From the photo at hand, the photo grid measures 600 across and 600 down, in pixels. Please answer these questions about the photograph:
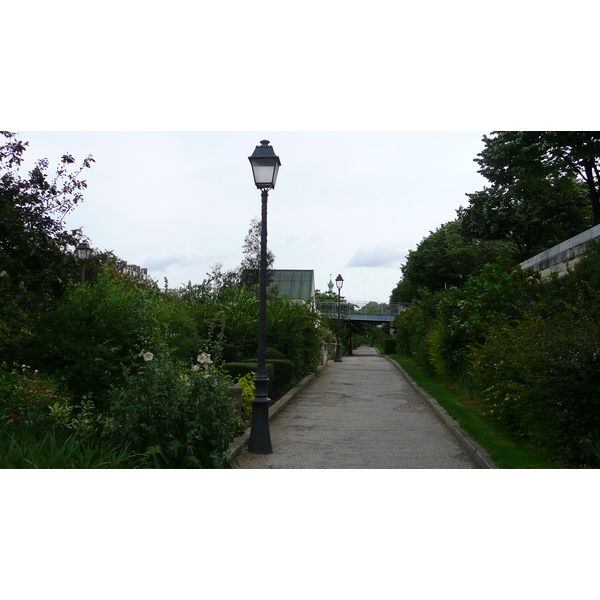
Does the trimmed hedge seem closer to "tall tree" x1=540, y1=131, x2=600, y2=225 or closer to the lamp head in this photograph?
the lamp head

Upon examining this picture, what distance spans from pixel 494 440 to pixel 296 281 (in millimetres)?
44175

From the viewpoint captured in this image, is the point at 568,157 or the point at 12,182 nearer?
the point at 12,182

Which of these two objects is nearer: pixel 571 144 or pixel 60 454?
pixel 60 454

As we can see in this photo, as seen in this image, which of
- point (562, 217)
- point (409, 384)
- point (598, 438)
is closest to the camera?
point (598, 438)

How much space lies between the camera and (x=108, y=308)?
8.20m

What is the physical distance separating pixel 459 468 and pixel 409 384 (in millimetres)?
10917

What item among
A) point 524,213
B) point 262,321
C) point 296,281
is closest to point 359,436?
point 262,321

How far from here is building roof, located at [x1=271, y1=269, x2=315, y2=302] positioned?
51269 millimetres

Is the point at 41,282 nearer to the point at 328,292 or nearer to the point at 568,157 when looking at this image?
the point at 568,157

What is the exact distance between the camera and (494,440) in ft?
26.9

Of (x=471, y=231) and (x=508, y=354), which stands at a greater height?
(x=471, y=231)

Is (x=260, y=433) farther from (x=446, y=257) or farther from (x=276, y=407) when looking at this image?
(x=446, y=257)

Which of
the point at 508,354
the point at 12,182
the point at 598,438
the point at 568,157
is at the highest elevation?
the point at 568,157

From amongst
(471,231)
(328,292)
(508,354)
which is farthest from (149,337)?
(328,292)
